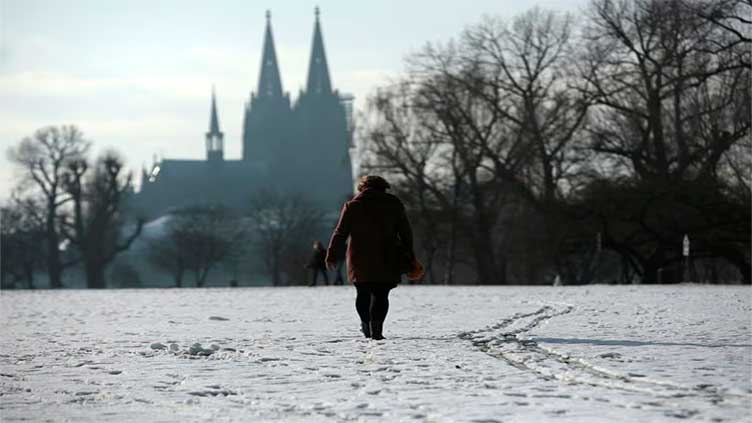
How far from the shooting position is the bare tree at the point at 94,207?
73312 mm

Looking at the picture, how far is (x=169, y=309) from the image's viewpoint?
21094 millimetres

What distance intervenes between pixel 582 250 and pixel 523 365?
3735cm

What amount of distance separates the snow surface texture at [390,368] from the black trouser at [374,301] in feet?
1.13

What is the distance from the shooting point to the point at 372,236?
13.1 metres

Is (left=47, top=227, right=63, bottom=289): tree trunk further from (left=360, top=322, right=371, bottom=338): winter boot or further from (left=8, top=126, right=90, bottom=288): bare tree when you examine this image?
(left=360, top=322, right=371, bottom=338): winter boot

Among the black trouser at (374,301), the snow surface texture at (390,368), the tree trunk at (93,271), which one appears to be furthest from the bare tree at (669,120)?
the tree trunk at (93,271)

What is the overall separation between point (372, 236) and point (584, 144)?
3268cm

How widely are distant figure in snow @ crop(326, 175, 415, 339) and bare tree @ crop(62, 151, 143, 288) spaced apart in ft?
200

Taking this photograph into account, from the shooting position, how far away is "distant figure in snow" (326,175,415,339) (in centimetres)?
1296

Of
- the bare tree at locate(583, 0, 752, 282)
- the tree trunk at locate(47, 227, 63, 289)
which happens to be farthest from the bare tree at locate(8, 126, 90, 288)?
the bare tree at locate(583, 0, 752, 282)

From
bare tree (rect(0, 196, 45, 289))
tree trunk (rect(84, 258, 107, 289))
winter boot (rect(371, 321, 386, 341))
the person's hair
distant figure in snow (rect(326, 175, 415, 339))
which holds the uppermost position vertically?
bare tree (rect(0, 196, 45, 289))

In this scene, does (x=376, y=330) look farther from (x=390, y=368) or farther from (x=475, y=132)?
(x=475, y=132)

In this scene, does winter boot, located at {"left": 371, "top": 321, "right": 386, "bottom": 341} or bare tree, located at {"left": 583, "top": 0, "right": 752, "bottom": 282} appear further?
bare tree, located at {"left": 583, "top": 0, "right": 752, "bottom": 282}

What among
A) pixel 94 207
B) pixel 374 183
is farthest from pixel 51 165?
pixel 374 183
